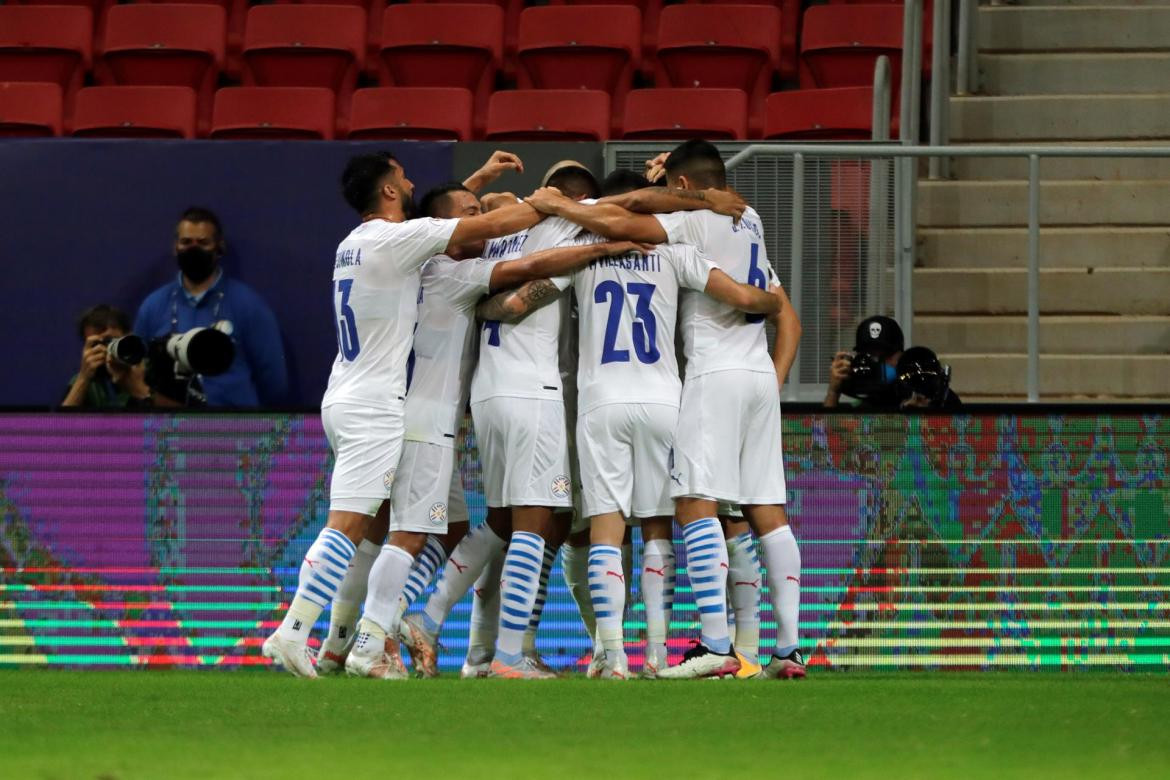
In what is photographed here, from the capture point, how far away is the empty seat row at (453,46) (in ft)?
40.9

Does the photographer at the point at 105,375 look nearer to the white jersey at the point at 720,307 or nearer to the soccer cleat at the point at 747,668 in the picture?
the white jersey at the point at 720,307

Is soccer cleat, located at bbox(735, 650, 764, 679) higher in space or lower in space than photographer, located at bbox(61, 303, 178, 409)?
lower

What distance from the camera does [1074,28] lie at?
39.5ft

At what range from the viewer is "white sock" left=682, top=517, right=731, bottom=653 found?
23.7 feet

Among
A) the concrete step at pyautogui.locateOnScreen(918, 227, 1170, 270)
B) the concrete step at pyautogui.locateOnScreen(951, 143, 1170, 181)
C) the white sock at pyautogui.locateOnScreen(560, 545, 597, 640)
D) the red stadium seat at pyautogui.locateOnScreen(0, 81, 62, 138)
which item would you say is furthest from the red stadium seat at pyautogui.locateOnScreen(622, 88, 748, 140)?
the white sock at pyautogui.locateOnScreen(560, 545, 597, 640)

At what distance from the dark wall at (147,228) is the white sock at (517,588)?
285cm

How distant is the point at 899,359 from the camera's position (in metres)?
8.42

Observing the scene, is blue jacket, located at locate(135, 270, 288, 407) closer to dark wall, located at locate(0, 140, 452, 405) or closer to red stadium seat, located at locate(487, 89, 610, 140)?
dark wall, located at locate(0, 140, 452, 405)

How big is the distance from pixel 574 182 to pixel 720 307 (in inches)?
33.2

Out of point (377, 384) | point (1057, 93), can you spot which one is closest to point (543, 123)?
point (1057, 93)

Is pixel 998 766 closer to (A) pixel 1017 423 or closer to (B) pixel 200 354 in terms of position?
(A) pixel 1017 423

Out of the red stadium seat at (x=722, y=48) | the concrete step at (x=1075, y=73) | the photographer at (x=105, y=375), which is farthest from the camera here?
the red stadium seat at (x=722, y=48)

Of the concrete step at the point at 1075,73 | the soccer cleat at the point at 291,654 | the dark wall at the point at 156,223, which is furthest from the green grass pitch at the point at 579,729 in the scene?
the concrete step at the point at 1075,73

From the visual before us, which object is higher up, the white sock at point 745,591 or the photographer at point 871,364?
the photographer at point 871,364
